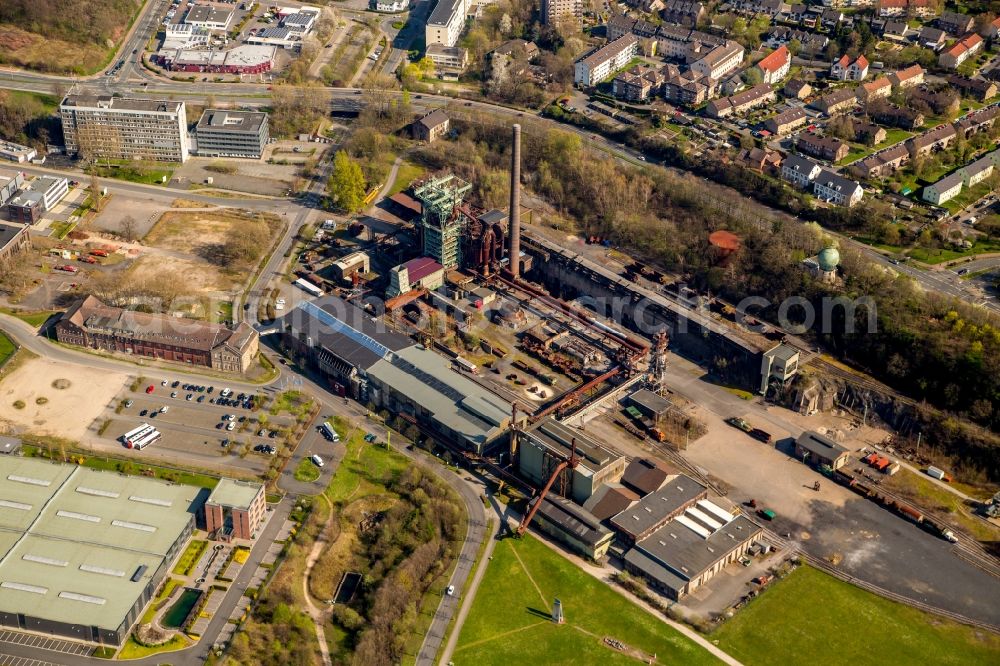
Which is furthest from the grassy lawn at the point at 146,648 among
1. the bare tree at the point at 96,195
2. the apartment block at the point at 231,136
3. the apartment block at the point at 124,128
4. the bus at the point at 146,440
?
the apartment block at the point at 231,136

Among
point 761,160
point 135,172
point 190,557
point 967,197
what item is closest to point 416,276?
point 190,557

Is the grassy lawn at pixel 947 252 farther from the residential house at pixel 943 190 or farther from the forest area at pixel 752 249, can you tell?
the residential house at pixel 943 190

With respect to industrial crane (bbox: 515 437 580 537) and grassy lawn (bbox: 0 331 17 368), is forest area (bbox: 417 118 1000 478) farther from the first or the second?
grassy lawn (bbox: 0 331 17 368)

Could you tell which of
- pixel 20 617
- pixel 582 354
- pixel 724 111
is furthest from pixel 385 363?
pixel 724 111

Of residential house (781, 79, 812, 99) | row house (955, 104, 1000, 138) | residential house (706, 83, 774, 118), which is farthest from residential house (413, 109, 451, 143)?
row house (955, 104, 1000, 138)

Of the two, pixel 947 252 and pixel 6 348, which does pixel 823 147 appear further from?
pixel 6 348

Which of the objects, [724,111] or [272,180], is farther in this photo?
[724,111]

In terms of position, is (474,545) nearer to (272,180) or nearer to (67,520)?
(67,520)
